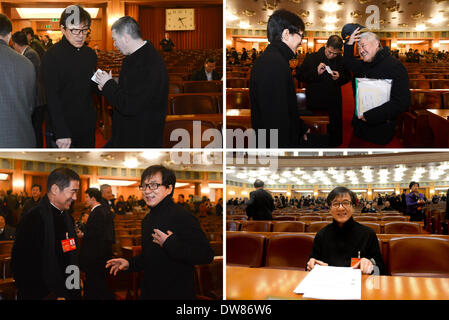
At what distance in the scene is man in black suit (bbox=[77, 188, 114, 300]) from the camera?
2.02m

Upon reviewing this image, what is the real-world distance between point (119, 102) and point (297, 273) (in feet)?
3.80

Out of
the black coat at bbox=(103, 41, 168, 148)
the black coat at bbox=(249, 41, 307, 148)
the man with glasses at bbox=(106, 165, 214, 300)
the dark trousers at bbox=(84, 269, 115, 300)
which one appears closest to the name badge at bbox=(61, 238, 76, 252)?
the dark trousers at bbox=(84, 269, 115, 300)

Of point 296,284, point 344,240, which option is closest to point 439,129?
point 344,240

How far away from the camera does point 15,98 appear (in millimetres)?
2031

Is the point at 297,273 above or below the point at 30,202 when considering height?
below

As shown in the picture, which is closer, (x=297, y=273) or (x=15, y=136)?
(x=297, y=273)

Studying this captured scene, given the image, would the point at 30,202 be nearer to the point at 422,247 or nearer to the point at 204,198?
the point at 204,198

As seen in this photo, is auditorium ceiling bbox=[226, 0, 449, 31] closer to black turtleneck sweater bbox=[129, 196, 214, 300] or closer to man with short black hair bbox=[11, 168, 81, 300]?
black turtleneck sweater bbox=[129, 196, 214, 300]

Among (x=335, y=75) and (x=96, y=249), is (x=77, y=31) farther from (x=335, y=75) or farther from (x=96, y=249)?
(x=335, y=75)

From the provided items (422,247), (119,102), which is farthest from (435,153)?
(119,102)

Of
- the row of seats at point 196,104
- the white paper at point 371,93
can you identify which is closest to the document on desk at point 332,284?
the white paper at point 371,93

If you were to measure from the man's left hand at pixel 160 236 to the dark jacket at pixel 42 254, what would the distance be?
45cm

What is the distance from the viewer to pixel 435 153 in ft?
6.80
